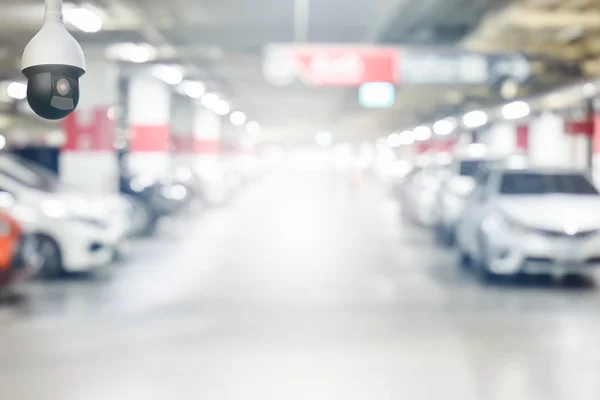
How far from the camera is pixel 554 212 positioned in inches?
433

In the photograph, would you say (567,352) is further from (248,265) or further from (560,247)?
(248,265)

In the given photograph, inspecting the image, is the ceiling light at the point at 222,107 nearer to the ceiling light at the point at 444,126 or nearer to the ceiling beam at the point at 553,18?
the ceiling light at the point at 444,126

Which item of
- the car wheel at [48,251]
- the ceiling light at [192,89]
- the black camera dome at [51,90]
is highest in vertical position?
the ceiling light at [192,89]

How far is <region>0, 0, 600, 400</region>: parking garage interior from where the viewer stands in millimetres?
6559

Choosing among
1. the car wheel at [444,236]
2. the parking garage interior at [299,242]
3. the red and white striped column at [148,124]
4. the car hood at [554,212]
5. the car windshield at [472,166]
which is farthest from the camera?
the red and white striped column at [148,124]

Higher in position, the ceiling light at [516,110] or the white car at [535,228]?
the ceiling light at [516,110]

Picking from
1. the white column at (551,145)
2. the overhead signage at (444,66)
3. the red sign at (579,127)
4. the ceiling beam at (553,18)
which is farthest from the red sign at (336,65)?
the white column at (551,145)

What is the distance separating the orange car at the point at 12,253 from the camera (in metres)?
9.16

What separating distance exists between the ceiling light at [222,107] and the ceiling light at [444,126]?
11.2m

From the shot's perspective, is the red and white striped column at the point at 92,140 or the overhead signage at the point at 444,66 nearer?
the overhead signage at the point at 444,66

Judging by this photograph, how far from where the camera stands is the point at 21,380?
20.2ft

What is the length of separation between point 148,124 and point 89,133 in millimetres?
6999

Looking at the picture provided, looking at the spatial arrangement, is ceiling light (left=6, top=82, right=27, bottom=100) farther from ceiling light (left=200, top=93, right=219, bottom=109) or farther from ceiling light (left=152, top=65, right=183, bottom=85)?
ceiling light (left=200, top=93, right=219, bottom=109)

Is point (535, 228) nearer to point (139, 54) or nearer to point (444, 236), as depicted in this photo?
point (444, 236)
